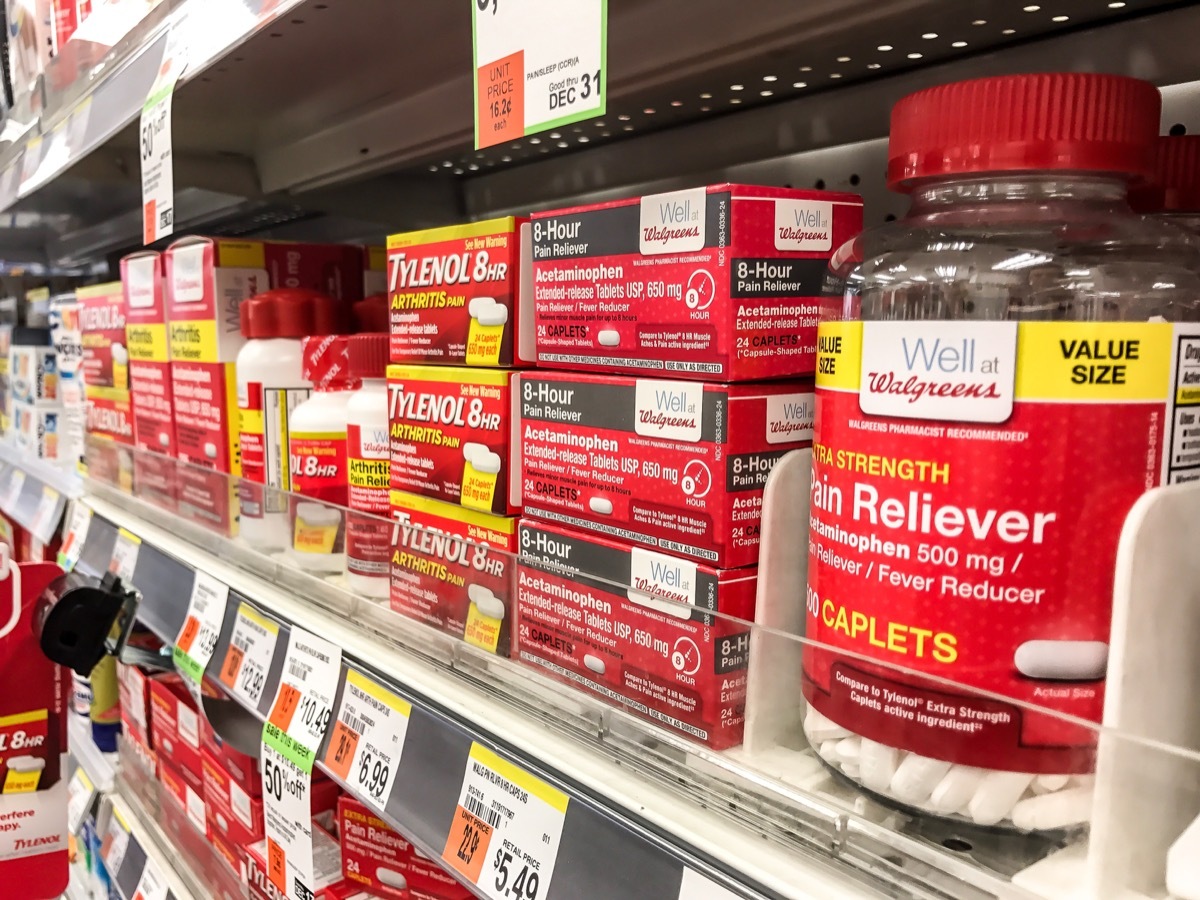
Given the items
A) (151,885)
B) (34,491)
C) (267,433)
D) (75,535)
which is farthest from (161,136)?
(34,491)

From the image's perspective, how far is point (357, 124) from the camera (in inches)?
51.2

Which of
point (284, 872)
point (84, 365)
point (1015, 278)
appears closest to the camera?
point (1015, 278)

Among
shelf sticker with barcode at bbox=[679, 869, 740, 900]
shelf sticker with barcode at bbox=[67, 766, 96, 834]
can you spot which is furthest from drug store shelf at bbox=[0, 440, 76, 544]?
shelf sticker with barcode at bbox=[679, 869, 740, 900]

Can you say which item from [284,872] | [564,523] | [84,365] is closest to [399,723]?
[564,523]

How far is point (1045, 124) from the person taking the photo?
441mm

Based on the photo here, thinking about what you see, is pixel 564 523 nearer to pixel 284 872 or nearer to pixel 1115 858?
pixel 1115 858

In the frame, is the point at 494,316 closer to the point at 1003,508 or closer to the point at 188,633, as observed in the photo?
the point at 1003,508

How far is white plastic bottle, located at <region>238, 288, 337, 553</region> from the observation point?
1153mm

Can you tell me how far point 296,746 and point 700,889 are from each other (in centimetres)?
53

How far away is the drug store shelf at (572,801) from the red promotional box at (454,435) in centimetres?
15

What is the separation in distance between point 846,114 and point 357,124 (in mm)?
725

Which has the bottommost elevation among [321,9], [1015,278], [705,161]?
[1015,278]

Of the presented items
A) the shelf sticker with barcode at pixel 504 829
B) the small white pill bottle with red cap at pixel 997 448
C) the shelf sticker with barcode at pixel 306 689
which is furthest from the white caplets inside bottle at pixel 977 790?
the shelf sticker with barcode at pixel 306 689

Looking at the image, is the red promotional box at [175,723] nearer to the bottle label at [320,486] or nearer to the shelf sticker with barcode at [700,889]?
the bottle label at [320,486]
